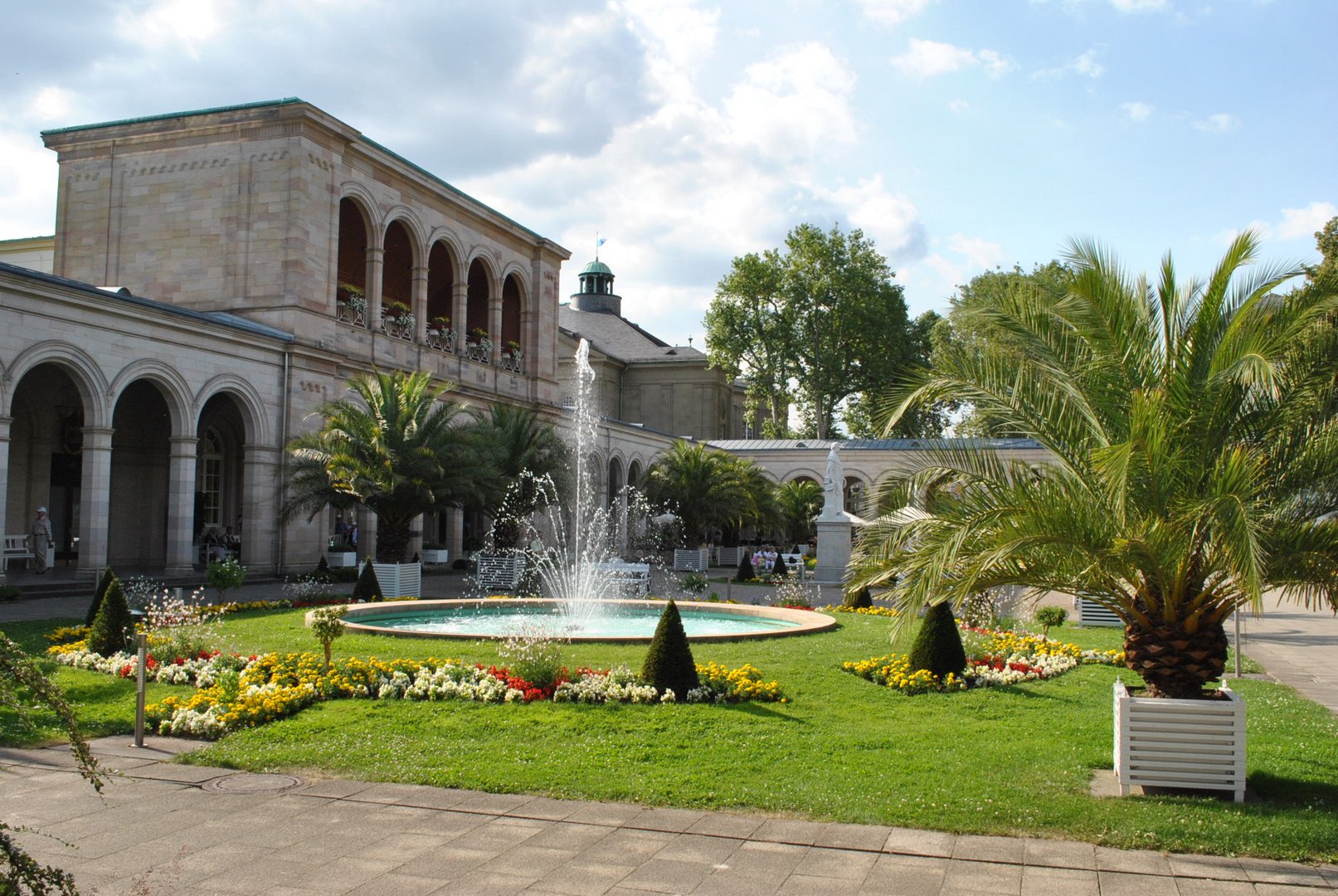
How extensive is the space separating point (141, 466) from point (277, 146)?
944 cm

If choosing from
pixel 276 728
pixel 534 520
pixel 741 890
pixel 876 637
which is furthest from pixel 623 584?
pixel 741 890

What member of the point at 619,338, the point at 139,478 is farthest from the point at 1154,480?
the point at 619,338

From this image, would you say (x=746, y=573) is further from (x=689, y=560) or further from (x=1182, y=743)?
(x=1182, y=743)

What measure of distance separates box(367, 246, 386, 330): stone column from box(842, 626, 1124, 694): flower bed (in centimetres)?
2262

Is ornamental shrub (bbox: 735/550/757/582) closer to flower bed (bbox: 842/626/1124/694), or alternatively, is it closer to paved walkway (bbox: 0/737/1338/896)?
flower bed (bbox: 842/626/1124/694)

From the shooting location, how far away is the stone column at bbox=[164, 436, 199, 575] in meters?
24.8

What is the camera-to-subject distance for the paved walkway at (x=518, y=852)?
597cm

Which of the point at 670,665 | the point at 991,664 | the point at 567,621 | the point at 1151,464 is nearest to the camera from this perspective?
the point at 1151,464

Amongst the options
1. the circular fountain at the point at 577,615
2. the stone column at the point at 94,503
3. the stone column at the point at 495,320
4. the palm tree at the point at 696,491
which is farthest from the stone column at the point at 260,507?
the palm tree at the point at 696,491

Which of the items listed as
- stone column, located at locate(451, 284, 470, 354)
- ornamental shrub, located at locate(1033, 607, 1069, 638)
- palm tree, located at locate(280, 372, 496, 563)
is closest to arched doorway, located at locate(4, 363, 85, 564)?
palm tree, located at locate(280, 372, 496, 563)

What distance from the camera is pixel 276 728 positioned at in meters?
9.66

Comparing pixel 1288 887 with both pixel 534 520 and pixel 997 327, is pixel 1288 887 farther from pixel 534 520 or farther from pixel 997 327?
pixel 534 520

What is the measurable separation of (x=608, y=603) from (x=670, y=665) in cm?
955

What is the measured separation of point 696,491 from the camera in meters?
39.7
